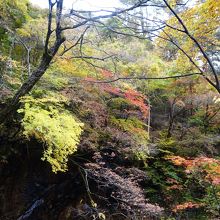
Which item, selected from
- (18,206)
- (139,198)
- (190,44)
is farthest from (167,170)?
(190,44)

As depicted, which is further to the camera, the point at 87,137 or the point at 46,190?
the point at 46,190

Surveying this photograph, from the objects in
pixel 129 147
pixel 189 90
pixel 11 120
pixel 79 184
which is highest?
pixel 189 90

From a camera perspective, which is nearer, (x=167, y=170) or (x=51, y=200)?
(x=51, y=200)

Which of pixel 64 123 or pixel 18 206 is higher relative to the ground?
pixel 64 123

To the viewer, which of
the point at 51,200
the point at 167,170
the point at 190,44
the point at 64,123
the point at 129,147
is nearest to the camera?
the point at 190,44

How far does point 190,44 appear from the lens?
14.0 feet

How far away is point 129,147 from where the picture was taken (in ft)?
25.7

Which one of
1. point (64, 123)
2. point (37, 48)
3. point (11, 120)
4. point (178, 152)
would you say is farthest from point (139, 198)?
point (37, 48)

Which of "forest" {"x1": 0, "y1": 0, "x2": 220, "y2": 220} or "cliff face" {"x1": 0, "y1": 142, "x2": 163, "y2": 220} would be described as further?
"cliff face" {"x1": 0, "y1": 142, "x2": 163, "y2": 220}

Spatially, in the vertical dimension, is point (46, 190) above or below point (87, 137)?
below

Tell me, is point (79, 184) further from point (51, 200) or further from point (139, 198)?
point (139, 198)

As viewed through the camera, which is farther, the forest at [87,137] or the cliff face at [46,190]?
the cliff face at [46,190]

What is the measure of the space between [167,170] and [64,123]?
6.25 meters

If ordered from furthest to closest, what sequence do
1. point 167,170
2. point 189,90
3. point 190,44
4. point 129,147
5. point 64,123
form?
1. point 189,90
2. point 167,170
3. point 129,147
4. point 64,123
5. point 190,44
